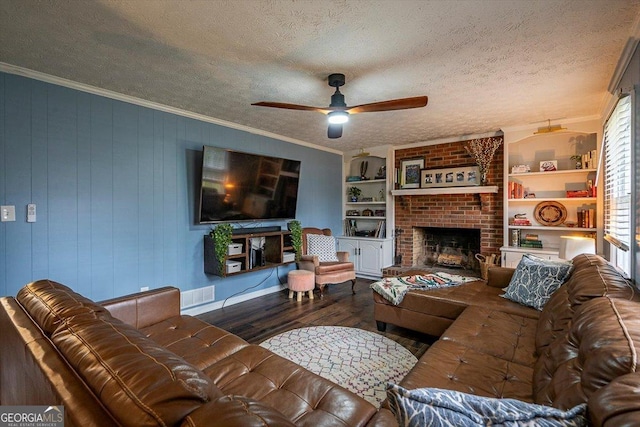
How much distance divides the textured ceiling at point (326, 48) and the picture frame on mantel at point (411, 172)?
1.88m

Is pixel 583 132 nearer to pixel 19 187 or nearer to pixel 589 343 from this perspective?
pixel 589 343

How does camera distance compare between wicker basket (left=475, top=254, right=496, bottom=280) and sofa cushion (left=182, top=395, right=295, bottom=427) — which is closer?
sofa cushion (left=182, top=395, right=295, bottom=427)

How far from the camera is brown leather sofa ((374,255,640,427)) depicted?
33.4 inches

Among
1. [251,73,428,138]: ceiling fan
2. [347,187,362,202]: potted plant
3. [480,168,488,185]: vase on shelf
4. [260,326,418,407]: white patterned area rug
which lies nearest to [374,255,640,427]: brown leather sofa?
[260,326,418,407]: white patterned area rug

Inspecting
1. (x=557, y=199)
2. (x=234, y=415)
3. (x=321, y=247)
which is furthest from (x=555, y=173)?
(x=234, y=415)

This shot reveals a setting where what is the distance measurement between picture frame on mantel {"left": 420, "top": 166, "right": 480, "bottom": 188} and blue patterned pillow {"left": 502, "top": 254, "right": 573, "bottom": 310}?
2313 mm

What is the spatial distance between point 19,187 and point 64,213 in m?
0.35

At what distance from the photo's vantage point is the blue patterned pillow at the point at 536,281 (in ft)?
7.39

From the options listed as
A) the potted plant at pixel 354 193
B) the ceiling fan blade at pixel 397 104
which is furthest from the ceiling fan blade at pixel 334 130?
the potted plant at pixel 354 193

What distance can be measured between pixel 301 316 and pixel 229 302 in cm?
106

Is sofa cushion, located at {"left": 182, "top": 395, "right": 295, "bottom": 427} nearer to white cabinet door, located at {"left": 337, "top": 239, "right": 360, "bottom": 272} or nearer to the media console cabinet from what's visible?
the media console cabinet

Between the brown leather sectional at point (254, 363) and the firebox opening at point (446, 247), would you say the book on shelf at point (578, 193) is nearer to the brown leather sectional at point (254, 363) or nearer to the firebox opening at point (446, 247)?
the firebox opening at point (446, 247)

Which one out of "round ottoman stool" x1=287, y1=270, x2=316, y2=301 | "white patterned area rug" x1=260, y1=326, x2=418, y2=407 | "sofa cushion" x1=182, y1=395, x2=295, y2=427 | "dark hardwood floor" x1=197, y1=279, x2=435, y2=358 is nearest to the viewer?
"sofa cushion" x1=182, y1=395, x2=295, y2=427

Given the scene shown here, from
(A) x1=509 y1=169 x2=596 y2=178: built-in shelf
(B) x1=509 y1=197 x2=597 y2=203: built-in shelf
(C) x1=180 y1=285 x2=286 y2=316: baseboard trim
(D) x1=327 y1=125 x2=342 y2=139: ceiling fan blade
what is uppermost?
(D) x1=327 y1=125 x2=342 y2=139: ceiling fan blade
